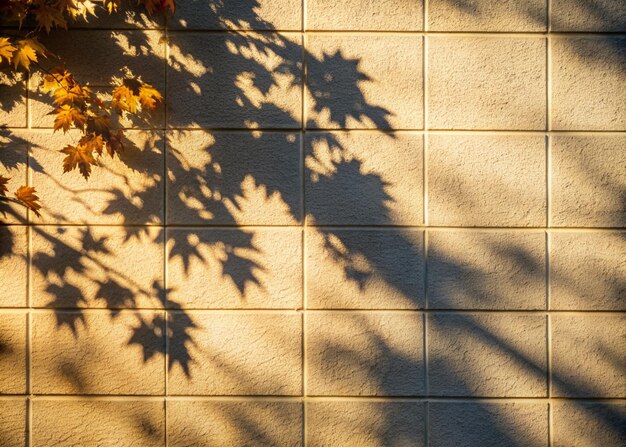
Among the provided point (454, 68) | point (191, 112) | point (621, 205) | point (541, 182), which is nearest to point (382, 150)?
point (454, 68)

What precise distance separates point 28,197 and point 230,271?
3.55 feet

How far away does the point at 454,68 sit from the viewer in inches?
110

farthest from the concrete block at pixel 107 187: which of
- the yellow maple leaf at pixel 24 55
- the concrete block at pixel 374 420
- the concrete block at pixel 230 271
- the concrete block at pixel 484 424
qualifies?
the concrete block at pixel 484 424

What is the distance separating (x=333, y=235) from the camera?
2.81 meters

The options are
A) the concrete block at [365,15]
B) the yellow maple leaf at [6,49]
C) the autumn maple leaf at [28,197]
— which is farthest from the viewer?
the concrete block at [365,15]

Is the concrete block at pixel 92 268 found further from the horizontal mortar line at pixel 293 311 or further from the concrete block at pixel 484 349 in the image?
the concrete block at pixel 484 349

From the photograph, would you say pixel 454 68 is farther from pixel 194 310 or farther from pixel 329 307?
pixel 194 310

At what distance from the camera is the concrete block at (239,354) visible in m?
2.81

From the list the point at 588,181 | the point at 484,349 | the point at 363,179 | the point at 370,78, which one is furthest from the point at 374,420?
the point at 370,78

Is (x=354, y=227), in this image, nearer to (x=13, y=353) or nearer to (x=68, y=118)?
(x=68, y=118)

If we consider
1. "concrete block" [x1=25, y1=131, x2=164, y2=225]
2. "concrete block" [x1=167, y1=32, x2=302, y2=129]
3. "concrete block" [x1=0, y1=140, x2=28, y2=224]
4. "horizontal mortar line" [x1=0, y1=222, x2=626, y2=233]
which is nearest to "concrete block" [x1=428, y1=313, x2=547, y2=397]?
"horizontal mortar line" [x1=0, y1=222, x2=626, y2=233]

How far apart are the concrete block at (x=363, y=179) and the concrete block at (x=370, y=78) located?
111mm

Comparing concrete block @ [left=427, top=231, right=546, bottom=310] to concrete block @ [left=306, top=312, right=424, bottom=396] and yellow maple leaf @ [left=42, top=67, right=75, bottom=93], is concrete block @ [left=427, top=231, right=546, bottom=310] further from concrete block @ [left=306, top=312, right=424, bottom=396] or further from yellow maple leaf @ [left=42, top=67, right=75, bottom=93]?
yellow maple leaf @ [left=42, top=67, right=75, bottom=93]

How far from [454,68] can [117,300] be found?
2.18 meters
